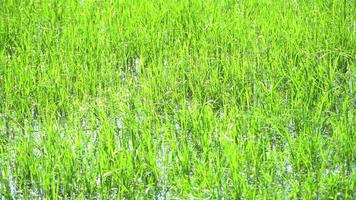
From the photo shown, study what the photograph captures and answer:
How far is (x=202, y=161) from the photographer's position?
3.14m

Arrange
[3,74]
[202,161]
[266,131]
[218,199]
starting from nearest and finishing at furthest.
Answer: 1. [218,199]
2. [202,161]
3. [266,131]
4. [3,74]

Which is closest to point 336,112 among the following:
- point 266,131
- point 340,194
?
point 266,131

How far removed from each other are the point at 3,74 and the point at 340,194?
2087 millimetres

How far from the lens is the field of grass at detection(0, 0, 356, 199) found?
3.07m

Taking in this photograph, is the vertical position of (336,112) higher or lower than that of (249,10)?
lower

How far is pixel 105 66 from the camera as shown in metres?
4.23

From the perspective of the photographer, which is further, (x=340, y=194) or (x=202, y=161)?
(x=202, y=161)

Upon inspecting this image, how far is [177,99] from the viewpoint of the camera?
12.7 ft

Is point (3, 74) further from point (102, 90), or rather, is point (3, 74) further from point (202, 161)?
point (202, 161)

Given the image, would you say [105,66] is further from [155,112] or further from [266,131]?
[266,131]

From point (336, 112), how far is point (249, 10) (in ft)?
4.51

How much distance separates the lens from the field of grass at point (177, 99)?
307 centimetres

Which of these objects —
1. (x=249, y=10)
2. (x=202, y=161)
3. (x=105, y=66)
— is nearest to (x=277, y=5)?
(x=249, y=10)

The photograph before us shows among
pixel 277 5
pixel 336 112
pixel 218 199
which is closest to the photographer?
pixel 218 199
